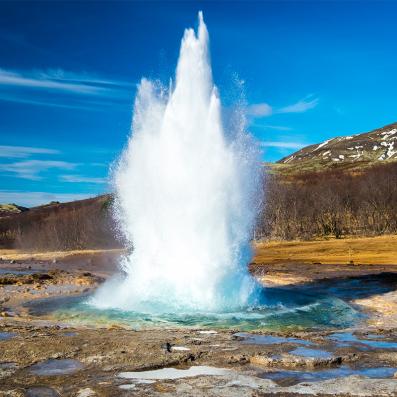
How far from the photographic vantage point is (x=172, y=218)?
2111cm

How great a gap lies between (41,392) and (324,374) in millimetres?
5094

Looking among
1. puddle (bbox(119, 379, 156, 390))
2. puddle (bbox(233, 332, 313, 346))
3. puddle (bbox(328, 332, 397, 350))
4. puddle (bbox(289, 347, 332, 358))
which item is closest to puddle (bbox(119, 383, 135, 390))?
puddle (bbox(119, 379, 156, 390))

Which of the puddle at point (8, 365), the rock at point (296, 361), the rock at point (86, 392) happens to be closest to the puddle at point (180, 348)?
the rock at point (296, 361)

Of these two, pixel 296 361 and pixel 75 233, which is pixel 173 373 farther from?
pixel 75 233

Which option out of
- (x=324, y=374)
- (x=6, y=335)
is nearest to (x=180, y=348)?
(x=324, y=374)

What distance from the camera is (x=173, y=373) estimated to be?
982 centimetres

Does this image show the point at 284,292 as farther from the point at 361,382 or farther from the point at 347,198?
A: the point at 347,198

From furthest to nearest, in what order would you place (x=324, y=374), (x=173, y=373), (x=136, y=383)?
1. (x=173, y=373)
2. (x=324, y=374)
3. (x=136, y=383)

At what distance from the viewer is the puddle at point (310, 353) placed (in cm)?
1102

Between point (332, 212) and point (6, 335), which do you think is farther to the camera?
point (332, 212)

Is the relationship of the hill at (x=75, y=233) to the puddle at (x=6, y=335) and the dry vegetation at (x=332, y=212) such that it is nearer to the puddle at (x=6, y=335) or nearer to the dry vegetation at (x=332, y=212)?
the dry vegetation at (x=332, y=212)

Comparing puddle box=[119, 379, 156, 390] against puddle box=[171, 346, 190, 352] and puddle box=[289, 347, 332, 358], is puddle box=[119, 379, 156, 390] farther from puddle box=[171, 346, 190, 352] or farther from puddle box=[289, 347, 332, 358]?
puddle box=[289, 347, 332, 358]

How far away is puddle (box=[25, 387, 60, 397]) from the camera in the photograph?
8359 mm

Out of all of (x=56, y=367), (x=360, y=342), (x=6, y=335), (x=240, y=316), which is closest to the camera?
(x=56, y=367)
